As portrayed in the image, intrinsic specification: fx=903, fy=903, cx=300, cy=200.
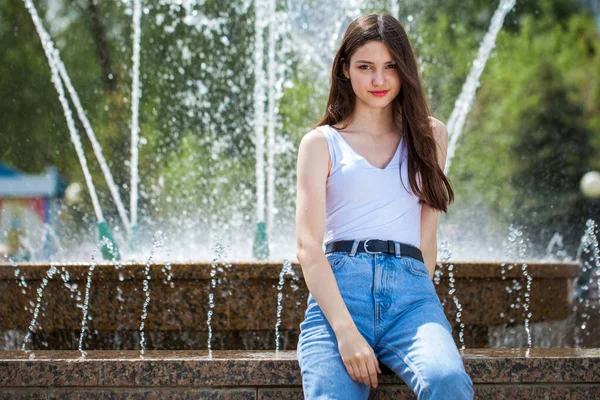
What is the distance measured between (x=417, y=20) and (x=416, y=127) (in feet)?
45.4

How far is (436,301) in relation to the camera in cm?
246

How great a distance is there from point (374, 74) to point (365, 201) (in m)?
0.38

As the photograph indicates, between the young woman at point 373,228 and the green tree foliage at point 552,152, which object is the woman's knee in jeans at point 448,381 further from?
the green tree foliage at point 552,152

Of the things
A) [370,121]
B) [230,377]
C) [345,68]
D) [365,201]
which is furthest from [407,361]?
[345,68]

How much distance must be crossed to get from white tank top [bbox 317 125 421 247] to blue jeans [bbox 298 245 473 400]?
82 millimetres

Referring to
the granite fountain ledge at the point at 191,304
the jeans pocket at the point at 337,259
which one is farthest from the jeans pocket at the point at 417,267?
the granite fountain ledge at the point at 191,304

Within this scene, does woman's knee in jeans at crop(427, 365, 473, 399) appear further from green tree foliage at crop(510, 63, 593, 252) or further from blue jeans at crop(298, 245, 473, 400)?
green tree foliage at crop(510, 63, 593, 252)

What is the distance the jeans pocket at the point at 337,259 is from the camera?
2.45m

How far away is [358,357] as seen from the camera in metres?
2.24

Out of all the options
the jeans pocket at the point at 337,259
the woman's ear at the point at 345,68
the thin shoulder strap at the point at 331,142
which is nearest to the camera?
the jeans pocket at the point at 337,259

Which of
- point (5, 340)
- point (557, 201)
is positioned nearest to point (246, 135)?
point (557, 201)

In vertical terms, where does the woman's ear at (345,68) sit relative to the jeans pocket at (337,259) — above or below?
above

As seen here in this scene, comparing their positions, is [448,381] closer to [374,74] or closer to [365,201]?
[365,201]

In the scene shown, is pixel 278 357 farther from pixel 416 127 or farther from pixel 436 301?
pixel 416 127
